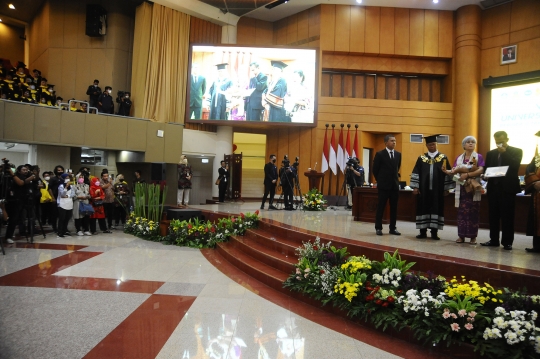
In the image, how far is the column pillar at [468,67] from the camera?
485 inches

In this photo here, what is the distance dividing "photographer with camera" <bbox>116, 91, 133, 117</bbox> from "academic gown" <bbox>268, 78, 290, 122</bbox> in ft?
14.8

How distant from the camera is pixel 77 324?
3182mm

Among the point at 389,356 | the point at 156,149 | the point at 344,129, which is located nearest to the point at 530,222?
the point at 389,356

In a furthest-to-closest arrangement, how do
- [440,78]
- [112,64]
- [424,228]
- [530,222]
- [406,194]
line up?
1. [440,78]
2. [112,64]
3. [406,194]
4. [424,228]
5. [530,222]

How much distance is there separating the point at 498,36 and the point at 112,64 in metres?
12.7

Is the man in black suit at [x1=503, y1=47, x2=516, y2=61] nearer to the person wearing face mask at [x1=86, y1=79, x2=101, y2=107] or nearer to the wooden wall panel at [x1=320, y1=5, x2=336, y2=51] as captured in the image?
the wooden wall panel at [x1=320, y1=5, x2=336, y2=51]

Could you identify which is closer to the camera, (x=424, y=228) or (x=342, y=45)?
(x=424, y=228)

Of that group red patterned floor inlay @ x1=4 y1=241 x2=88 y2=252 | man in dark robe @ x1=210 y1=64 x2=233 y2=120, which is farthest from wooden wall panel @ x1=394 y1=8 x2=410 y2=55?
red patterned floor inlay @ x1=4 y1=241 x2=88 y2=252

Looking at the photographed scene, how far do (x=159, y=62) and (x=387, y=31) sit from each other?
25.5 feet

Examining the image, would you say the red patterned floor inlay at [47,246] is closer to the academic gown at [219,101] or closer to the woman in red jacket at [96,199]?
the woman in red jacket at [96,199]

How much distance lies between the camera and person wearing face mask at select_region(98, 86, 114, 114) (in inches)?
447

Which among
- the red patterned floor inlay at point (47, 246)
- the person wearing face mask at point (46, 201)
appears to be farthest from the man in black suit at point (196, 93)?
the red patterned floor inlay at point (47, 246)

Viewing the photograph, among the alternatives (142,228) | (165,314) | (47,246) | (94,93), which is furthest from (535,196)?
(94,93)

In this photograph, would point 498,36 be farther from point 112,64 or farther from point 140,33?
point 112,64
